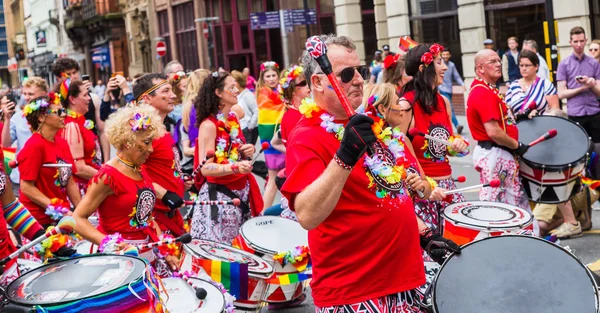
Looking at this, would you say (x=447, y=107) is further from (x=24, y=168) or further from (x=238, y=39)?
(x=238, y=39)

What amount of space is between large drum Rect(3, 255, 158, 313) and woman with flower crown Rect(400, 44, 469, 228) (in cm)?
266

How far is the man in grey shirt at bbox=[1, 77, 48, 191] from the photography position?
8953 millimetres

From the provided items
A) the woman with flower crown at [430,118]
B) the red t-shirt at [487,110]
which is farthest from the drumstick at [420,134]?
the red t-shirt at [487,110]

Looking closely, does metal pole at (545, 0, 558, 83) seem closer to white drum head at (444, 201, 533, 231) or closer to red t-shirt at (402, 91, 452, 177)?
red t-shirt at (402, 91, 452, 177)

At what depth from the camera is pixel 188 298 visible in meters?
4.59

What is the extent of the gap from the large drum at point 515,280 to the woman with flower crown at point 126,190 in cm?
210

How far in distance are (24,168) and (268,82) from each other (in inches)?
215

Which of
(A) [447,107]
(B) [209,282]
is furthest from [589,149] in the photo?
(B) [209,282]

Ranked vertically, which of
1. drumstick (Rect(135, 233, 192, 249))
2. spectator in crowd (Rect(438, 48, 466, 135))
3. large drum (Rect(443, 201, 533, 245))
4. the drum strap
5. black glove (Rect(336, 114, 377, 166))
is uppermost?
spectator in crowd (Rect(438, 48, 466, 135))

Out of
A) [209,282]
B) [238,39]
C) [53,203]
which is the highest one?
[238,39]

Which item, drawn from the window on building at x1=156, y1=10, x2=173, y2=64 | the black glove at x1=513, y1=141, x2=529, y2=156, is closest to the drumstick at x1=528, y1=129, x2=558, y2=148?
the black glove at x1=513, y1=141, x2=529, y2=156

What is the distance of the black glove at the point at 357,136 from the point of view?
3143mm

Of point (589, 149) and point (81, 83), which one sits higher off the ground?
point (81, 83)

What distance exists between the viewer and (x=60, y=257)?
14.7 ft
